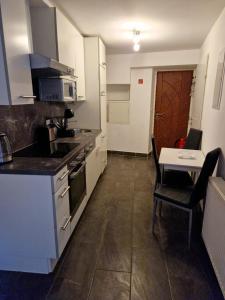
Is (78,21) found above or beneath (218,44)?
above

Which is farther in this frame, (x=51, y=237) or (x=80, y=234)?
(x=80, y=234)

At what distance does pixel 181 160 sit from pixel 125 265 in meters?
1.26

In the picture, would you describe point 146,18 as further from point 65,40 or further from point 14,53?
point 14,53

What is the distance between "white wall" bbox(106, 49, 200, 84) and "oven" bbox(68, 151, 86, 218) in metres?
2.83

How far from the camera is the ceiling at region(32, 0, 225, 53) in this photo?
6.75 feet

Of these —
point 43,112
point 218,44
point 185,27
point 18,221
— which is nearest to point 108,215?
point 18,221

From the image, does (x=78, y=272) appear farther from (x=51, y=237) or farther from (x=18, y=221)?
(x=18, y=221)

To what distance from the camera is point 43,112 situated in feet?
8.32

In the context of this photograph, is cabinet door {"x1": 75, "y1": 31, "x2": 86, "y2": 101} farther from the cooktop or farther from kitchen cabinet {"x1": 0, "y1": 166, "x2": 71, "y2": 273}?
kitchen cabinet {"x1": 0, "y1": 166, "x2": 71, "y2": 273}

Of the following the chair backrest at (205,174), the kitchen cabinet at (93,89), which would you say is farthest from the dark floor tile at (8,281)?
the kitchen cabinet at (93,89)

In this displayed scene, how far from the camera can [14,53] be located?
1467 millimetres

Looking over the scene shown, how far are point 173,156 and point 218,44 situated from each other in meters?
1.42

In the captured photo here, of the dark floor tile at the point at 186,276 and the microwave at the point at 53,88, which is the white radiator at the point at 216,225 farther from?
the microwave at the point at 53,88

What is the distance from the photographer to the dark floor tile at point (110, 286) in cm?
145
